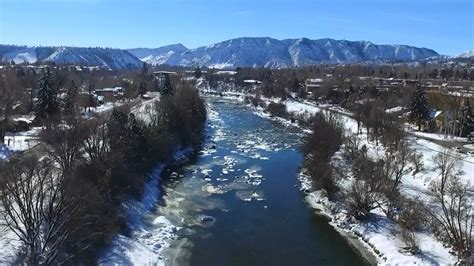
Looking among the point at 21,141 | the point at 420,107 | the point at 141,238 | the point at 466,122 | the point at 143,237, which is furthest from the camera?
the point at 420,107

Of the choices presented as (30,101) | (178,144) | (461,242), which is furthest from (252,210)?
(30,101)

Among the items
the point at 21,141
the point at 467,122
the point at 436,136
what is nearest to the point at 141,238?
the point at 21,141

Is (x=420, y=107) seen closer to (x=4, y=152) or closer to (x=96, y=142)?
(x=96, y=142)

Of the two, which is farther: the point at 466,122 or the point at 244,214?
the point at 466,122

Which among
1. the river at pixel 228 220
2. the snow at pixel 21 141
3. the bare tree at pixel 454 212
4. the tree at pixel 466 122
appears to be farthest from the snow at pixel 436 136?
the snow at pixel 21 141

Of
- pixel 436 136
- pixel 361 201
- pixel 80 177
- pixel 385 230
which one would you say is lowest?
pixel 385 230

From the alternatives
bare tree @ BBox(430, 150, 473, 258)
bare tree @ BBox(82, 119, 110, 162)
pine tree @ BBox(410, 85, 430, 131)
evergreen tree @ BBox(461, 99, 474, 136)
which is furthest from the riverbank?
pine tree @ BBox(410, 85, 430, 131)
